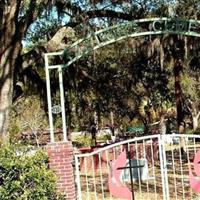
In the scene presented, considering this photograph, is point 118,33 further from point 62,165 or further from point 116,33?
point 62,165

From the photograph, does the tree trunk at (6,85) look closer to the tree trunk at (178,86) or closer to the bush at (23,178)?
the bush at (23,178)

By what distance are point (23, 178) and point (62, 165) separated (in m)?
0.87

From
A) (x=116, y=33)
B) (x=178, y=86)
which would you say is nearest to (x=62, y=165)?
(x=116, y=33)

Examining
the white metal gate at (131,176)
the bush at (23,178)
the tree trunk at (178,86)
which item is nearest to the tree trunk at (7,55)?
the white metal gate at (131,176)

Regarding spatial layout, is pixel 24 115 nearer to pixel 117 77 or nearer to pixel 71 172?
pixel 117 77

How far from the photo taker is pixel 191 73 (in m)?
18.1

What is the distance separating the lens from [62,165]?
322 inches

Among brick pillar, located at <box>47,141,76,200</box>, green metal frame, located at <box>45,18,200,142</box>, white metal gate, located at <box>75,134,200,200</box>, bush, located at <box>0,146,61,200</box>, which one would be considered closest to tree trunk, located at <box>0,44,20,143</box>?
green metal frame, located at <box>45,18,200,142</box>

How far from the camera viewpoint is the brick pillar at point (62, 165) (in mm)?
8141

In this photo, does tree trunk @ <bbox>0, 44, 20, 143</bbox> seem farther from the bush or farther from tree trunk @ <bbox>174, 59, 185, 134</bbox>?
tree trunk @ <bbox>174, 59, 185, 134</bbox>

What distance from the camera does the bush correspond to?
7445 mm

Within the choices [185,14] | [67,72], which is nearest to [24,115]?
[67,72]

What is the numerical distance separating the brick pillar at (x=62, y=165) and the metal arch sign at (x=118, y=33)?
2025 mm

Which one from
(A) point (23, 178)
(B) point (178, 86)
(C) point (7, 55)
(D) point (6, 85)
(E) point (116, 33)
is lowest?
(A) point (23, 178)
